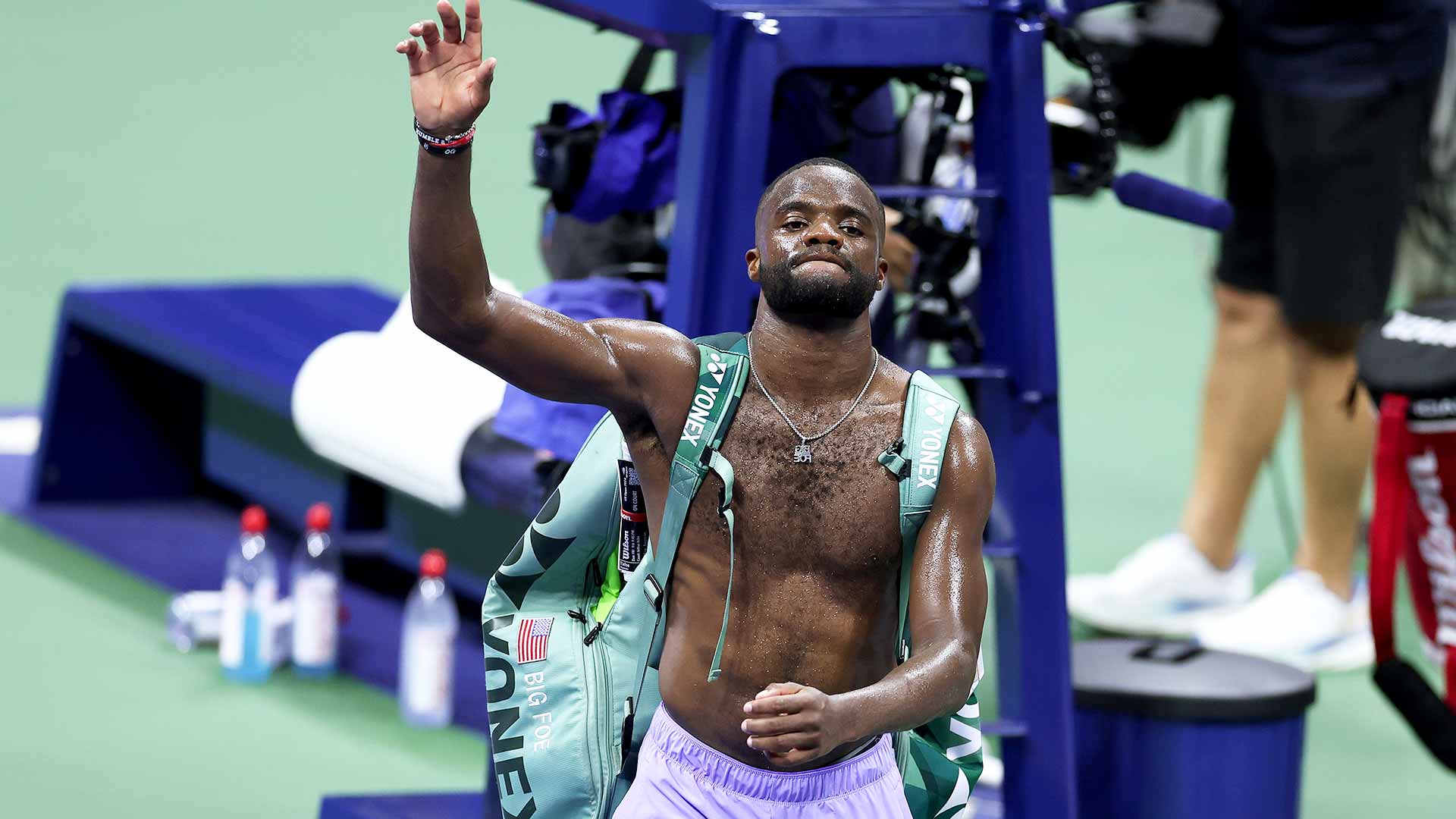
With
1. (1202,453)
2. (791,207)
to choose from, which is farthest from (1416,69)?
(791,207)

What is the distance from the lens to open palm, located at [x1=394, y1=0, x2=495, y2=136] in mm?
2514

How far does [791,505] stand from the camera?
2.79 meters

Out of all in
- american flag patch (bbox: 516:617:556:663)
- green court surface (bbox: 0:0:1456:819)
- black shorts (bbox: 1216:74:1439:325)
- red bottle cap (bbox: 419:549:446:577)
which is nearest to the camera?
american flag patch (bbox: 516:617:556:663)

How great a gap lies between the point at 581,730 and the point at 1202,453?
141 inches

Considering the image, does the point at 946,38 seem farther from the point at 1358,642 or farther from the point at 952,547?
the point at 1358,642

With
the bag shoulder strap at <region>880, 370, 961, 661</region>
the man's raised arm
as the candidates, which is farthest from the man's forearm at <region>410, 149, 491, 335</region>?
the bag shoulder strap at <region>880, 370, 961, 661</region>

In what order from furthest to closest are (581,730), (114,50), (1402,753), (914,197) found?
(114,50), (1402,753), (914,197), (581,730)

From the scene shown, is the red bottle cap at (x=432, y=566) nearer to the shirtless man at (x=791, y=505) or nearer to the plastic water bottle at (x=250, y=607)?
the plastic water bottle at (x=250, y=607)

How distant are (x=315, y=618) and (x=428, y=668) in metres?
0.45

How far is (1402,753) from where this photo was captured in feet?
17.8

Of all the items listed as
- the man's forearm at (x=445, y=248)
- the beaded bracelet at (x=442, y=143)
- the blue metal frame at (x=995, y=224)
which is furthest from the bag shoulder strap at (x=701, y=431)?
the blue metal frame at (x=995, y=224)

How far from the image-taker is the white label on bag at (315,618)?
218 inches

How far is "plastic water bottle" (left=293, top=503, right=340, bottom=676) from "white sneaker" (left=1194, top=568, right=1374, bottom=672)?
239 cm

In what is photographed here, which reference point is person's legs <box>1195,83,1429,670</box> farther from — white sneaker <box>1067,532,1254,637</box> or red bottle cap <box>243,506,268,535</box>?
red bottle cap <box>243,506,268,535</box>
